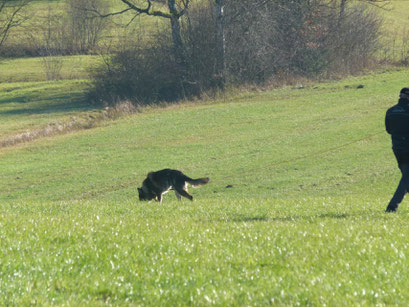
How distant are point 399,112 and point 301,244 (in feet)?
16.5

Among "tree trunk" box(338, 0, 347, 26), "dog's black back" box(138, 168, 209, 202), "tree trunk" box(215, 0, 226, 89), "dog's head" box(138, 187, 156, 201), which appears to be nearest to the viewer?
"dog's black back" box(138, 168, 209, 202)

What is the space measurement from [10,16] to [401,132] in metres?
84.3

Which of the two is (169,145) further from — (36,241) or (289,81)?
(36,241)

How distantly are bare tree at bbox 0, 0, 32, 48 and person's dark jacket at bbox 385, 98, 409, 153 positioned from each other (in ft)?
246

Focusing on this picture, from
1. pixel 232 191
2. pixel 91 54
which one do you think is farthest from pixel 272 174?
pixel 91 54

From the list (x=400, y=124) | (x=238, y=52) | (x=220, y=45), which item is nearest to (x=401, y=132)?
(x=400, y=124)

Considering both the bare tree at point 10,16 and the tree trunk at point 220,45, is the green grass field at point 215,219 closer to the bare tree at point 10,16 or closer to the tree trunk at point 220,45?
the tree trunk at point 220,45

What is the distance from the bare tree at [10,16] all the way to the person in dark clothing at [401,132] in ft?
246

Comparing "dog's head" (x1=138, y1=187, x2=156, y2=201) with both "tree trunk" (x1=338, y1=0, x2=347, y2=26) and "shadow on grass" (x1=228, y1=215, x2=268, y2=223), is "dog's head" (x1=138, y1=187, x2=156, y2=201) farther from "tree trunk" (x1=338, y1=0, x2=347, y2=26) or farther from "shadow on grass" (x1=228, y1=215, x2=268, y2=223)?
"tree trunk" (x1=338, y1=0, x2=347, y2=26)

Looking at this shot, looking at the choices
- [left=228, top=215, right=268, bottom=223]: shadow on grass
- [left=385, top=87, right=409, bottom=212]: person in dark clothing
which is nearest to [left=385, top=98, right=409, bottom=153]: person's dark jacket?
[left=385, top=87, right=409, bottom=212]: person in dark clothing

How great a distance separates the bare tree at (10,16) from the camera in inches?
3223

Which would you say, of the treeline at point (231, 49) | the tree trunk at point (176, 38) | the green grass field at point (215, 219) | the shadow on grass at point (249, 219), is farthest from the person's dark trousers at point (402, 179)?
the tree trunk at point (176, 38)

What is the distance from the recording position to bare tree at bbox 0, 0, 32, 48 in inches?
3223

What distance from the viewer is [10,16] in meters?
87.8
